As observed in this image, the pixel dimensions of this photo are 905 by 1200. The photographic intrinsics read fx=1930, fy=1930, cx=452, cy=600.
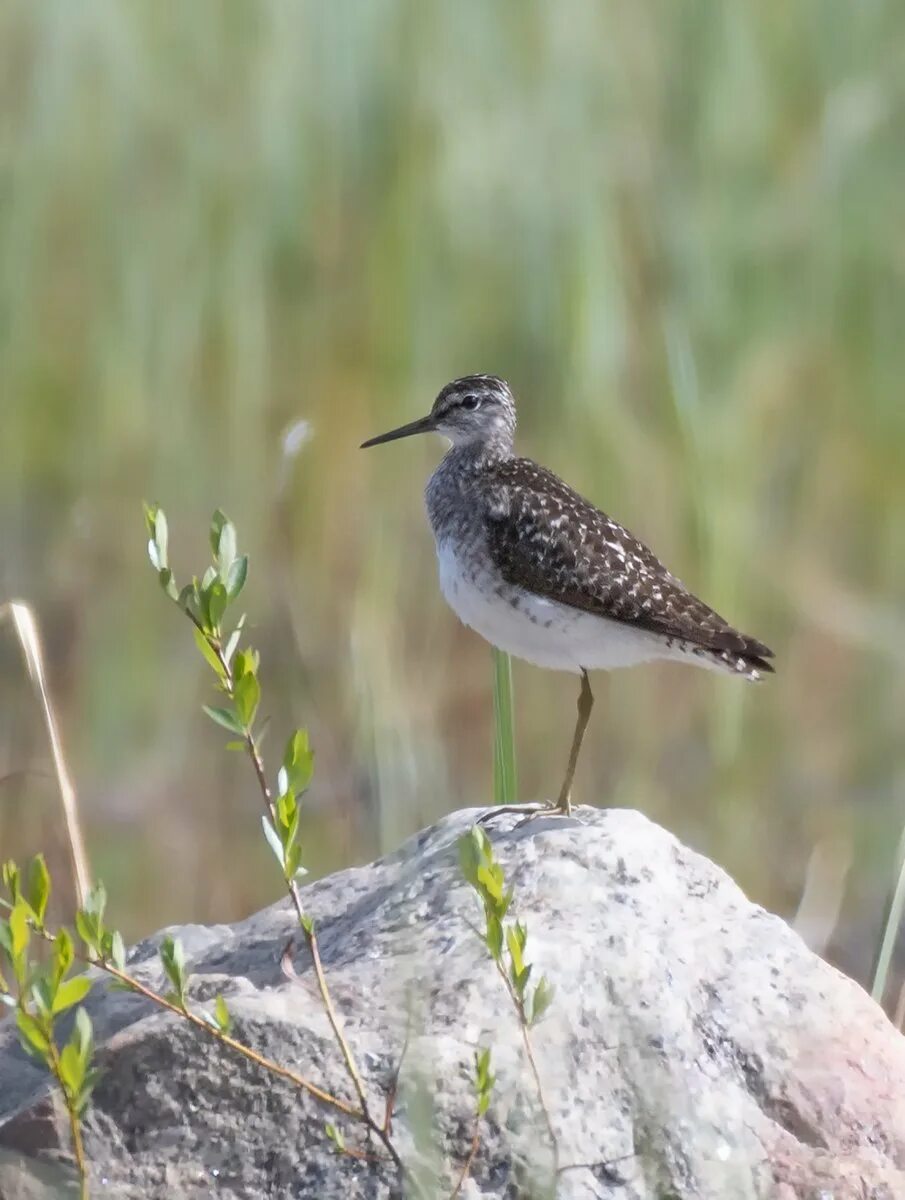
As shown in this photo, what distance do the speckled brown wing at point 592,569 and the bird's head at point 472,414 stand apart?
0.72m

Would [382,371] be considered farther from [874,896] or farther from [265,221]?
[874,896]

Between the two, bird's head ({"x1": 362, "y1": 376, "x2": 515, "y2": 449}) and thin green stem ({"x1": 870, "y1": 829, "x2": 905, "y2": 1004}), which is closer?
thin green stem ({"x1": 870, "y1": 829, "x2": 905, "y2": 1004})

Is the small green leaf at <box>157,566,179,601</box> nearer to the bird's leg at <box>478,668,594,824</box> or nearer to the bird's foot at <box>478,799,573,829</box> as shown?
the bird's foot at <box>478,799,573,829</box>

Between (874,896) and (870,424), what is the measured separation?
95.9 inches

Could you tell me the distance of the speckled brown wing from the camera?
5.16m

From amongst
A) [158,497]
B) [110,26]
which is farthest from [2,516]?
[110,26]

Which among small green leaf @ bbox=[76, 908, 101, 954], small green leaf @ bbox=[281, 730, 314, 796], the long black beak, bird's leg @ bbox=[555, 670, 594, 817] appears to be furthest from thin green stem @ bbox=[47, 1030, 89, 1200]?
the long black beak

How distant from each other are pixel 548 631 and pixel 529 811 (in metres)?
0.65

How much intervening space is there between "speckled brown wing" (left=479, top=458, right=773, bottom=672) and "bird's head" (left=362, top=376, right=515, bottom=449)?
0.72m

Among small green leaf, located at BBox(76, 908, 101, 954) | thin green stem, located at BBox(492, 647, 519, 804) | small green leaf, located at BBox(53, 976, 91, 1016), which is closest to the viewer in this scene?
small green leaf, located at BBox(53, 976, 91, 1016)

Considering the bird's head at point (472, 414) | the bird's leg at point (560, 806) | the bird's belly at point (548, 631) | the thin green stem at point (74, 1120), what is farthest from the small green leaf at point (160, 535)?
the bird's head at point (472, 414)

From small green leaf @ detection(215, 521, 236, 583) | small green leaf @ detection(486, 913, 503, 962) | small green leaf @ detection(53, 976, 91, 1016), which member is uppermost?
small green leaf @ detection(215, 521, 236, 583)

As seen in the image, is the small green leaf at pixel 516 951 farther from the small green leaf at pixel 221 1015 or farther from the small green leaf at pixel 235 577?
the small green leaf at pixel 235 577

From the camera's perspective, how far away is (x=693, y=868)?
163 inches
